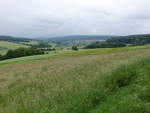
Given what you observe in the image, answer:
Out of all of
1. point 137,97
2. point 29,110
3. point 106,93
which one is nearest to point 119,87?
point 106,93

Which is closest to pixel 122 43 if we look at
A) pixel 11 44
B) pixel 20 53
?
pixel 20 53

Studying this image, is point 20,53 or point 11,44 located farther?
point 11,44

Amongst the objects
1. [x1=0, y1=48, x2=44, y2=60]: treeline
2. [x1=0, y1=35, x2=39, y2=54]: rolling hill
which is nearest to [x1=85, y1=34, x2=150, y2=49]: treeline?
[x1=0, y1=48, x2=44, y2=60]: treeline

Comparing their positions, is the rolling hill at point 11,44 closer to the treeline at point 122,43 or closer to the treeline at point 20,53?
the treeline at point 20,53

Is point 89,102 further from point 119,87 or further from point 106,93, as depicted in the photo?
point 119,87

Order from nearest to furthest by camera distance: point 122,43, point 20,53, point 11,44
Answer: point 20,53 < point 122,43 < point 11,44

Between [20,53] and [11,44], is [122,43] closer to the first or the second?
[20,53]

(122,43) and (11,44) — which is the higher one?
(122,43)

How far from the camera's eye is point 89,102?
5512 mm

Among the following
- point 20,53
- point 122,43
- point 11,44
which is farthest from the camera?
point 11,44

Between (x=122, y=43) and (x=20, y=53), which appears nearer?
(x=20, y=53)

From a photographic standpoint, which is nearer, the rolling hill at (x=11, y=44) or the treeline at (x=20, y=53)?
the treeline at (x=20, y=53)

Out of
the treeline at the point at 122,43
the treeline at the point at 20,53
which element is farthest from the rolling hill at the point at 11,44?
the treeline at the point at 122,43

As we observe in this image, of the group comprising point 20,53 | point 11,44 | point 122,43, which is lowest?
point 20,53
